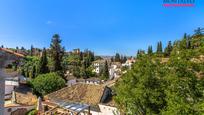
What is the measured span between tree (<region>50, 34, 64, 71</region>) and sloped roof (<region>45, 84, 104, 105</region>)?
20.8 meters

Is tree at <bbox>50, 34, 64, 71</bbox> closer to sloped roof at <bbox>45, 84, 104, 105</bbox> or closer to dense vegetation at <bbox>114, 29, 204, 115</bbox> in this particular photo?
sloped roof at <bbox>45, 84, 104, 105</bbox>

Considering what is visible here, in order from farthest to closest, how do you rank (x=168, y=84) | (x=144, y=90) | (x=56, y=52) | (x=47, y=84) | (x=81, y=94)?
(x=56, y=52) < (x=47, y=84) < (x=81, y=94) < (x=144, y=90) < (x=168, y=84)

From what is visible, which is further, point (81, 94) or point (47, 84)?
point (47, 84)

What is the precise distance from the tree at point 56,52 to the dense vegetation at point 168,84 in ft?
111

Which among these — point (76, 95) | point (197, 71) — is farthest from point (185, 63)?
point (76, 95)

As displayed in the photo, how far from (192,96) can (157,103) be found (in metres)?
2.37

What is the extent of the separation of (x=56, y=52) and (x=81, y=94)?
24672 millimetres

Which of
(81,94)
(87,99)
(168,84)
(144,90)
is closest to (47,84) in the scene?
(81,94)

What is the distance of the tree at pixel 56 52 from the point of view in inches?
1822

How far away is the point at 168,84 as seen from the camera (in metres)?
11.2

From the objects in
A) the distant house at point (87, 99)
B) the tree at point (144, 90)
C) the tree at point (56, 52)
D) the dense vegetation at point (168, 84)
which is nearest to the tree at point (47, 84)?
the distant house at point (87, 99)

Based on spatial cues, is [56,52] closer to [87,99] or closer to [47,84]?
[47,84]

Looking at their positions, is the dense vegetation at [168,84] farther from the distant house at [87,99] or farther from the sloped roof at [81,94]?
the sloped roof at [81,94]

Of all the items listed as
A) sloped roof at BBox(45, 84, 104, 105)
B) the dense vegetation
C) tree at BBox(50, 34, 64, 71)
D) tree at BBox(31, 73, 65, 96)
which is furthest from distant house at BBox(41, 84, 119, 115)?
tree at BBox(50, 34, 64, 71)
